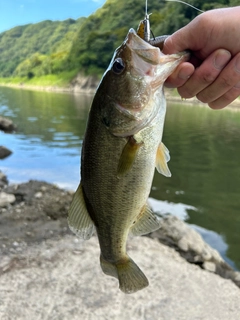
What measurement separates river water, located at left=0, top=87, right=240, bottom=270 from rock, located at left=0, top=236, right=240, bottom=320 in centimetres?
237

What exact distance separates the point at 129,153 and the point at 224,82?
0.97 metres

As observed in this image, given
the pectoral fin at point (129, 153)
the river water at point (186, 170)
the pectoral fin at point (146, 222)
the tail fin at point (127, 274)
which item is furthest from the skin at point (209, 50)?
the river water at point (186, 170)

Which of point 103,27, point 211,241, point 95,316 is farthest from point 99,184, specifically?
point 103,27

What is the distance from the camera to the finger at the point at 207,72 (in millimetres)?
2488

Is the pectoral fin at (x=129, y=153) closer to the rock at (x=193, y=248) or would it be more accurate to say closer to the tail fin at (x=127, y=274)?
the tail fin at (x=127, y=274)

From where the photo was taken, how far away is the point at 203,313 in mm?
4594

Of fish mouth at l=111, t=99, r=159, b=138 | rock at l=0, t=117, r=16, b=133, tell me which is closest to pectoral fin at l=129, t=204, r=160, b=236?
fish mouth at l=111, t=99, r=159, b=138

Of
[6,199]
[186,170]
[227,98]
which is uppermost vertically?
[227,98]

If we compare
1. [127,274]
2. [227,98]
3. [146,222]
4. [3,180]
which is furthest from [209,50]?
[3,180]

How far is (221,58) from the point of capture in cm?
249

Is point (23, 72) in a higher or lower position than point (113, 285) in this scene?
lower

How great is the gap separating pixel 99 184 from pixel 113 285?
2.96 metres

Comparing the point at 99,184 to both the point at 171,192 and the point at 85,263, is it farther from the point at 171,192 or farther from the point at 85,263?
the point at 171,192

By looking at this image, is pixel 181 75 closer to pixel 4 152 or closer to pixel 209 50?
pixel 209 50
